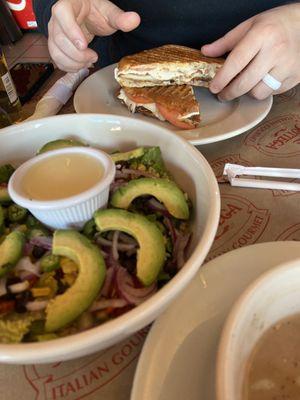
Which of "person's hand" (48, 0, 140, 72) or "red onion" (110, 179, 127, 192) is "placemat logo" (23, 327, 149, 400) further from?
"person's hand" (48, 0, 140, 72)

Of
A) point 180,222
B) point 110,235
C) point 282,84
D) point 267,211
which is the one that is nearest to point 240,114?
point 282,84

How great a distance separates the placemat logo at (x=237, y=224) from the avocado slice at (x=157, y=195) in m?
0.14

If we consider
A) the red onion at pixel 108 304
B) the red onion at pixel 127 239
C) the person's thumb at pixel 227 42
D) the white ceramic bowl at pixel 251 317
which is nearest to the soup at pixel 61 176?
the red onion at pixel 127 239

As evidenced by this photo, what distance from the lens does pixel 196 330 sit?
2.09 ft

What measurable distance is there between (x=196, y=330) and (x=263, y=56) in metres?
0.91

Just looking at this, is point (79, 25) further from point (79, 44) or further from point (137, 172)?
point (137, 172)

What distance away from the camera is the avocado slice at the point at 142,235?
2.24 feet

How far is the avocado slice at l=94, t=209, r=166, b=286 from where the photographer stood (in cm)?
68

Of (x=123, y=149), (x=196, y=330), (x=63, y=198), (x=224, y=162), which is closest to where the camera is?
(x=196, y=330)

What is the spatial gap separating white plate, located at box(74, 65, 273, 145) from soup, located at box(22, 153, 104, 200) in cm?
42

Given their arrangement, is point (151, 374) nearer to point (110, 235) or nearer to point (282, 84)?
point (110, 235)

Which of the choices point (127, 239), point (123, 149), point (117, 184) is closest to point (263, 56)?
point (123, 149)

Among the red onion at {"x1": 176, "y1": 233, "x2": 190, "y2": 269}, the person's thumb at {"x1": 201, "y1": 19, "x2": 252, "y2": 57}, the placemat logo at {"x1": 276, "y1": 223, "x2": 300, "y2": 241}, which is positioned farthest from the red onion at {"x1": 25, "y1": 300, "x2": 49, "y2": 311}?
the person's thumb at {"x1": 201, "y1": 19, "x2": 252, "y2": 57}

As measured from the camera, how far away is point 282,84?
1.31 metres
